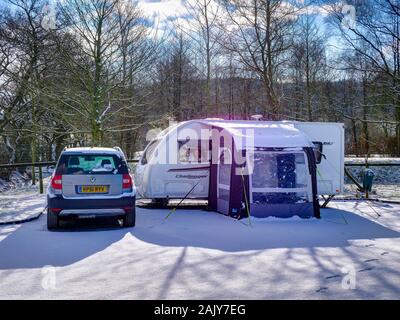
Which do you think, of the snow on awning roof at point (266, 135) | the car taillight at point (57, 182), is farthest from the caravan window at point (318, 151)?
the car taillight at point (57, 182)

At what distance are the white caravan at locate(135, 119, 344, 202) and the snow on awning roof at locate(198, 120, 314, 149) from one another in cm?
56

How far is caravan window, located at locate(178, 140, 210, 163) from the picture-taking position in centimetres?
1249

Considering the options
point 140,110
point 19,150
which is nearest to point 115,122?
point 140,110

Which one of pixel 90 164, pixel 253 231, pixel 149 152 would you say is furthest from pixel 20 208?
pixel 253 231

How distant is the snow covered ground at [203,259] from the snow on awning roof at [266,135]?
168cm

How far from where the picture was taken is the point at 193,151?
1259 cm

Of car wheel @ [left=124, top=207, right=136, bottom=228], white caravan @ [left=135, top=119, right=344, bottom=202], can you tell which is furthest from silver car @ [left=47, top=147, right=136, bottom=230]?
white caravan @ [left=135, top=119, right=344, bottom=202]

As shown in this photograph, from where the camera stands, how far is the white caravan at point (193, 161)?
40.5ft

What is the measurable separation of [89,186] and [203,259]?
3128mm

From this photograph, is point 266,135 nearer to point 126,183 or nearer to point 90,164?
point 126,183

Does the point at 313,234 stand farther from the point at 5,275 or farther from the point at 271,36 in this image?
the point at 271,36

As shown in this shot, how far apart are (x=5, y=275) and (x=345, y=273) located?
4.21 m

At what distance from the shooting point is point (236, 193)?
1088cm
